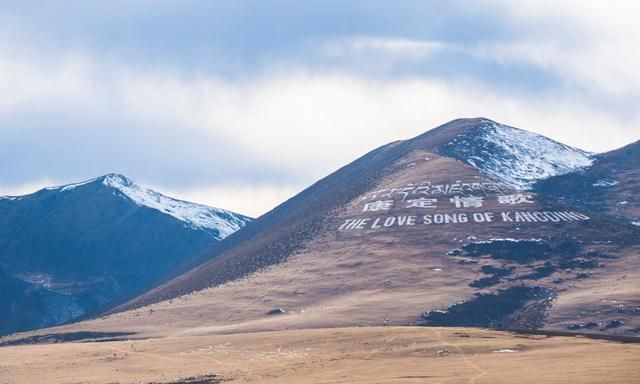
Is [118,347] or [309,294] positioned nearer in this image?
[118,347]

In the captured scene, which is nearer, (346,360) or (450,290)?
(346,360)

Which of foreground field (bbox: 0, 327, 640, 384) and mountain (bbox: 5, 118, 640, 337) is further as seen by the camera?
mountain (bbox: 5, 118, 640, 337)

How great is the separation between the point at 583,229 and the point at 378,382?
12999cm

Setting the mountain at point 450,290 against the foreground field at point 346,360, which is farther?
the mountain at point 450,290

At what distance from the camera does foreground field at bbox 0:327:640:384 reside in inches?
2987

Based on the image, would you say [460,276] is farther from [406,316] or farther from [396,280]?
[406,316]

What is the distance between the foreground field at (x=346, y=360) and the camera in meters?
75.9

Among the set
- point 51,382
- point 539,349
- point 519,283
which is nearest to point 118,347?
point 51,382

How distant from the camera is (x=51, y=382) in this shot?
92625 millimetres

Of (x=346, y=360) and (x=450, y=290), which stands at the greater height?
(x=450, y=290)

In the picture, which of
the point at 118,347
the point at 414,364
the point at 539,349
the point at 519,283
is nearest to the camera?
the point at 414,364

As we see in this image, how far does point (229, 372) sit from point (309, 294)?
3344 inches

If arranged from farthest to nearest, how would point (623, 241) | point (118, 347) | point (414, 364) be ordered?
point (623, 241)
point (118, 347)
point (414, 364)

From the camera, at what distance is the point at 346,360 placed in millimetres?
92188
